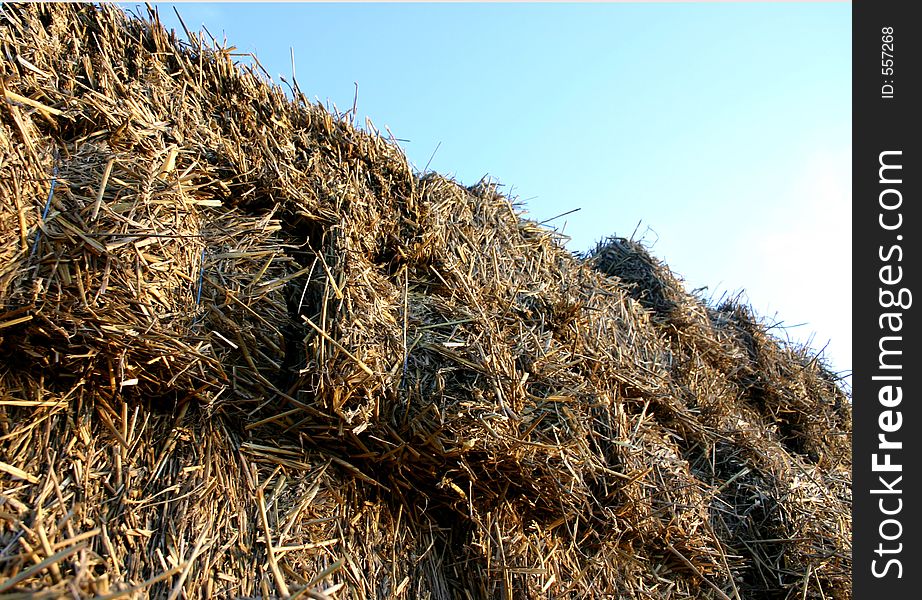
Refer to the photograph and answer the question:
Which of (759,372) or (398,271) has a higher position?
(759,372)

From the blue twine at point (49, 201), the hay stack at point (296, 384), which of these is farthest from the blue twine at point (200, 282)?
the blue twine at point (49, 201)

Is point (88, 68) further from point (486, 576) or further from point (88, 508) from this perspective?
point (486, 576)

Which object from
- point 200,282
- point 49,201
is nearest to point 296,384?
point 200,282

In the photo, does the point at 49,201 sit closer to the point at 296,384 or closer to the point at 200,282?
the point at 200,282

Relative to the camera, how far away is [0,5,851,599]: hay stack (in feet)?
5.42

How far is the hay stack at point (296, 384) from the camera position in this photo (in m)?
1.65

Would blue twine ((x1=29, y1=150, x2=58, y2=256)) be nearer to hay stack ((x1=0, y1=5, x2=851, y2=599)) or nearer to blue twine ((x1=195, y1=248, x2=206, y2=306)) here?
hay stack ((x1=0, y1=5, x2=851, y2=599))

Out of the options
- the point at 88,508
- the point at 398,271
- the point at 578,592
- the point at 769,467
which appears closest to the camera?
the point at 88,508

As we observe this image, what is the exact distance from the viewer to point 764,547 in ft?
9.50

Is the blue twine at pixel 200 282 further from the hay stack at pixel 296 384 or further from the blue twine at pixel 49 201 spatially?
the blue twine at pixel 49 201

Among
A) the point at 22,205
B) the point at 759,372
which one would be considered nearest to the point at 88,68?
the point at 22,205

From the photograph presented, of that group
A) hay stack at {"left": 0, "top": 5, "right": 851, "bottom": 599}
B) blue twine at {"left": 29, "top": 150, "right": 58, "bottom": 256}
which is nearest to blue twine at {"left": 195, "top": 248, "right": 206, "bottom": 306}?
hay stack at {"left": 0, "top": 5, "right": 851, "bottom": 599}
